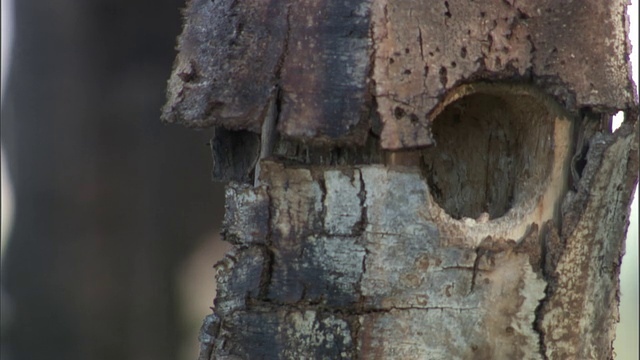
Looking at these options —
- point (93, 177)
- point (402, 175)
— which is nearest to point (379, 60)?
point (402, 175)

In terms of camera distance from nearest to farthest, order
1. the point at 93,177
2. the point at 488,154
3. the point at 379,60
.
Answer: the point at 379,60 → the point at 488,154 → the point at 93,177

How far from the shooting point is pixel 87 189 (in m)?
4.55

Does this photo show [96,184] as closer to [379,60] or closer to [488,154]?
[488,154]

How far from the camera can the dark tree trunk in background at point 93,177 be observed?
4.48m

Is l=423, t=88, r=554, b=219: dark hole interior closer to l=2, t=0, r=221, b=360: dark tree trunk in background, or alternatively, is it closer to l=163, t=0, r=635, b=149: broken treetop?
l=163, t=0, r=635, b=149: broken treetop

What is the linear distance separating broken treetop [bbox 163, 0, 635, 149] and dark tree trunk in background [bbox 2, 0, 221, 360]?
108 inches

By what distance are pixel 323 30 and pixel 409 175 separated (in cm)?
27

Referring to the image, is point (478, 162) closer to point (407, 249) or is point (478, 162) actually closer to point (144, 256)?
point (407, 249)

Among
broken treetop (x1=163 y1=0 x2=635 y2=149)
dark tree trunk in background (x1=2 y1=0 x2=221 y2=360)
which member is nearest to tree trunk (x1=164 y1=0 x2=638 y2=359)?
broken treetop (x1=163 y1=0 x2=635 y2=149)

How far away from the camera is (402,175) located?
5.65 feet

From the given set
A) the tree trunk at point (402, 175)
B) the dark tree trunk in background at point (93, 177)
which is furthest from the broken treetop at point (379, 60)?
the dark tree trunk in background at point (93, 177)

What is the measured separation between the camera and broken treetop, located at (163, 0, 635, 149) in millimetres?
1695

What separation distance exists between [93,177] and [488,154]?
2921mm

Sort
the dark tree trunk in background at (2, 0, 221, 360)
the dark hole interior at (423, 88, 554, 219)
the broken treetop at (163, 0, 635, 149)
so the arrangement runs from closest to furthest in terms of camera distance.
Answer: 1. the broken treetop at (163, 0, 635, 149)
2. the dark hole interior at (423, 88, 554, 219)
3. the dark tree trunk in background at (2, 0, 221, 360)
